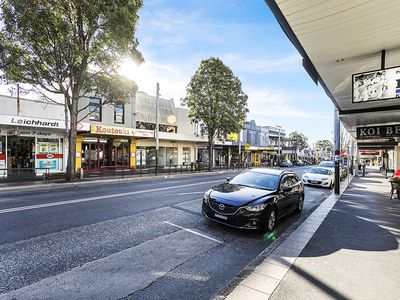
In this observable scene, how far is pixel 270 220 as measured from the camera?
6676 millimetres

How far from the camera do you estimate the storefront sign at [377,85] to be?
5.48 meters

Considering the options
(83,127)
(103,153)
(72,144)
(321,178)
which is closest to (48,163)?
(83,127)

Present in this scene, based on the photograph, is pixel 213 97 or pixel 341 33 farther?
pixel 213 97

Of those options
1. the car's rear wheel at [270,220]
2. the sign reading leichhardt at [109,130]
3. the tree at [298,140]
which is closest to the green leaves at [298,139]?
the tree at [298,140]

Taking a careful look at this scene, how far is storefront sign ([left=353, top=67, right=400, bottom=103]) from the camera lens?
18.0 feet

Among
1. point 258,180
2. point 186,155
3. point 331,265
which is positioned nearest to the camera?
point 331,265

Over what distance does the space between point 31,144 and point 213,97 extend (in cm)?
1791

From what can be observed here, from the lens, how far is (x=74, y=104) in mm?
16734

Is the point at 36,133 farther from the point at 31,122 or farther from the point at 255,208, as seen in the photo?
the point at 255,208

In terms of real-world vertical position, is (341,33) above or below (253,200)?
above

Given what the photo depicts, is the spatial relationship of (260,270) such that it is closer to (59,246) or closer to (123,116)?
(59,246)

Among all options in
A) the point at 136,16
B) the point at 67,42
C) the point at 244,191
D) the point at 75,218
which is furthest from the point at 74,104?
the point at 244,191

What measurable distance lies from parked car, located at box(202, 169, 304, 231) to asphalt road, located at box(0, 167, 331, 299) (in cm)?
38

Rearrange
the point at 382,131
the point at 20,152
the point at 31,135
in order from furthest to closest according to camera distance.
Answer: the point at 31,135, the point at 20,152, the point at 382,131
